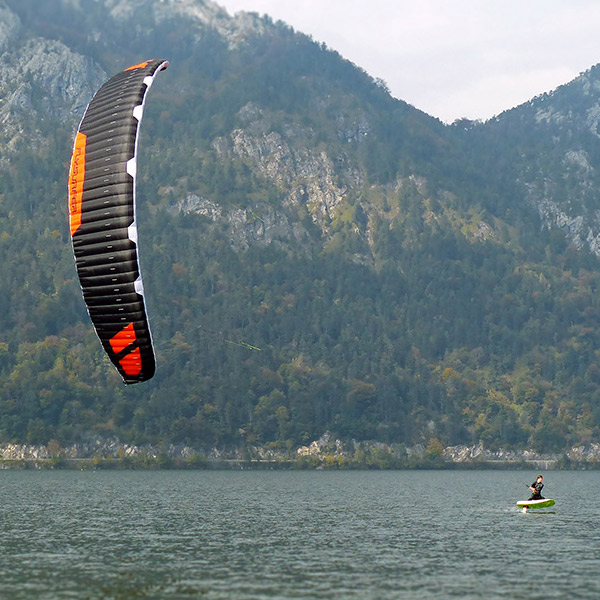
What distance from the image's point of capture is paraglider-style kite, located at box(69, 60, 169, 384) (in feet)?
152

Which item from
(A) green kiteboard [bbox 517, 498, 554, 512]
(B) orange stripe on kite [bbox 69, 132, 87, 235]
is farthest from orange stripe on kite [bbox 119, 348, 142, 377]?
(A) green kiteboard [bbox 517, 498, 554, 512]

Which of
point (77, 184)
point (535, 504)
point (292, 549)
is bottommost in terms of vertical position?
point (535, 504)

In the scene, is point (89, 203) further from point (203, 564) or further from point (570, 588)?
point (570, 588)

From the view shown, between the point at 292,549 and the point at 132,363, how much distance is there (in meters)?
18.7

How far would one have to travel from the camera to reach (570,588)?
48312 millimetres

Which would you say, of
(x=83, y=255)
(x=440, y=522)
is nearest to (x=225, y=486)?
(x=440, y=522)

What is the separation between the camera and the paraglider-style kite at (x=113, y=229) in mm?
46469

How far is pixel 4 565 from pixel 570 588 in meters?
27.6

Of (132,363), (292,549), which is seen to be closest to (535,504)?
(292,549)

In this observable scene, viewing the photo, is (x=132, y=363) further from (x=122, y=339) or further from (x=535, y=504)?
(x=535, y=504)

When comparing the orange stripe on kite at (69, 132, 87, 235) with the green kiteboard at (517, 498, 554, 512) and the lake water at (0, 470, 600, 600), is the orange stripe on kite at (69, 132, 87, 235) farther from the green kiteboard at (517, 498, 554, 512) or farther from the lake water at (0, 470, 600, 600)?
the green kiteboard at (517, 498, 554, 512)

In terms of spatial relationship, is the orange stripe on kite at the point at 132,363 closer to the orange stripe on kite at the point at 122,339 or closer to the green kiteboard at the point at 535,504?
the orange stripe on kite at the point at 122,339

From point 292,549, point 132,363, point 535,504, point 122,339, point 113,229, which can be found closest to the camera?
point 113,229

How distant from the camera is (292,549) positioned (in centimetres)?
6150
